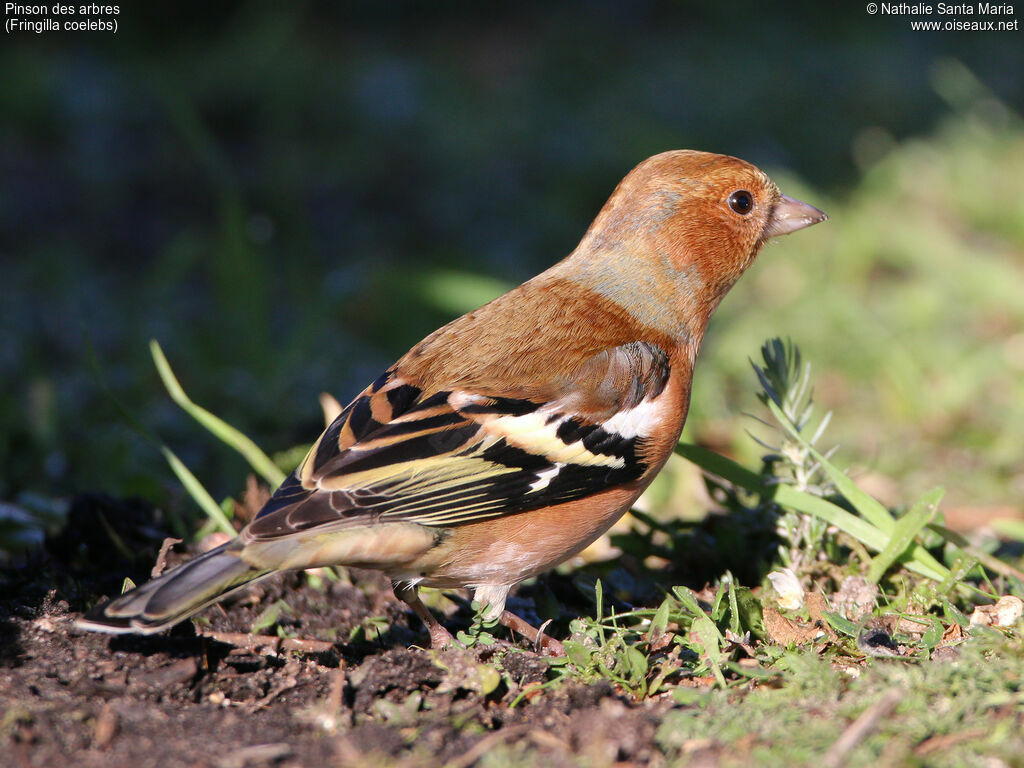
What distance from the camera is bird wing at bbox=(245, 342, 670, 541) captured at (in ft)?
9.50

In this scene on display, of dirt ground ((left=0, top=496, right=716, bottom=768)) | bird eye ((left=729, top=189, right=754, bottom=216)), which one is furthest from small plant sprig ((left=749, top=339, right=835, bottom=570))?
dirt ground ((left=0, top=496, right=716, bottom=768))

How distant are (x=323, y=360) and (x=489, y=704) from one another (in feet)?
11.1

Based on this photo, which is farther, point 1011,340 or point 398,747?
point 1011,340

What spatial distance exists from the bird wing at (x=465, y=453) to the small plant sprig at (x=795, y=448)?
354 mm

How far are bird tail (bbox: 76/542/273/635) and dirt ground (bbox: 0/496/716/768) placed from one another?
15cm

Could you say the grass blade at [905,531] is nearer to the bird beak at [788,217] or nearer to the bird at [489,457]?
the bird at [489,457]

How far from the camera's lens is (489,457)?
306 cm

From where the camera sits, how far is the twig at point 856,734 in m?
2.15

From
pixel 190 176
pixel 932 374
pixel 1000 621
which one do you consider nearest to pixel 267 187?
pixel 190 176

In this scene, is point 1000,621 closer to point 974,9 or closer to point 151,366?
point 151,366

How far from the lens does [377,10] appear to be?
11.7 meters

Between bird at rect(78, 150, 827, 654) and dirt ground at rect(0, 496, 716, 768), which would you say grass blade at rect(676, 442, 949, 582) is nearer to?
bird at rect(78, 150, 827, 654)

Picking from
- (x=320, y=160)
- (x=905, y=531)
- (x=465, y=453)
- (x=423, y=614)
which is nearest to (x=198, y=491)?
(x=423, y=614)

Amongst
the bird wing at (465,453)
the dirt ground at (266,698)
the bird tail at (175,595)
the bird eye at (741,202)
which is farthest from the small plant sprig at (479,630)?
the bird eye at (741,202)
